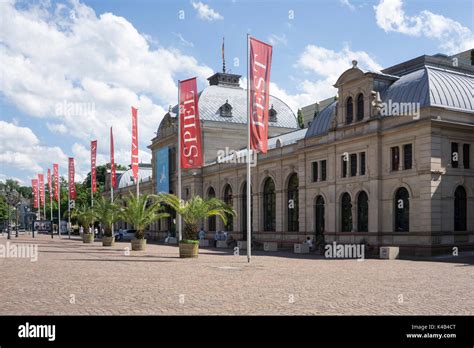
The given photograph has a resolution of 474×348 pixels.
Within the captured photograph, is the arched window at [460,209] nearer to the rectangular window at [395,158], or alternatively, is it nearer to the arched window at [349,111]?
the rectangular window at [395,158]

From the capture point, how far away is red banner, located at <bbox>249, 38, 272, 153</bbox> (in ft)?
96.6

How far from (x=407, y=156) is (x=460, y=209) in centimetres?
473

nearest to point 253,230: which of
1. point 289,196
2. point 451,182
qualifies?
point 289,196

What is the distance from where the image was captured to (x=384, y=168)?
38.1m

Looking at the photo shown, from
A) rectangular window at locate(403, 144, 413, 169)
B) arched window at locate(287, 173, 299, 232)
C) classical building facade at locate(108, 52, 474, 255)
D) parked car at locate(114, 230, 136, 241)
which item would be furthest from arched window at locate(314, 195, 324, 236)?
parked car at locate(114, 230, 136, 241)

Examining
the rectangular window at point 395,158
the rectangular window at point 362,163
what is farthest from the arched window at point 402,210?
the rectangular window at point 362,163

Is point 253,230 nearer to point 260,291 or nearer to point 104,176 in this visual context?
point 260,291

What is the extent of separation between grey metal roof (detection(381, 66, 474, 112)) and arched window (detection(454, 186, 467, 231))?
5469mm

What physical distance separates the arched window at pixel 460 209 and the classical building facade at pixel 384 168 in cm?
6

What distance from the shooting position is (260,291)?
54.7ft

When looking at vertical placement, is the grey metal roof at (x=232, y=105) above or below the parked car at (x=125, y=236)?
above

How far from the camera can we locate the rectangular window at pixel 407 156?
36219 mm

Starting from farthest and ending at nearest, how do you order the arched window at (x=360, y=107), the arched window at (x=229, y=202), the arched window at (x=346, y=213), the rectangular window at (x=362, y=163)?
the arched window at (x=229, y=202)
the arched window at (x=346, y=213)
the arched window at (x=360, y=107)
the rectangular window at (x=362, y=163)

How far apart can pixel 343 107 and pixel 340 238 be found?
32.3 feet
